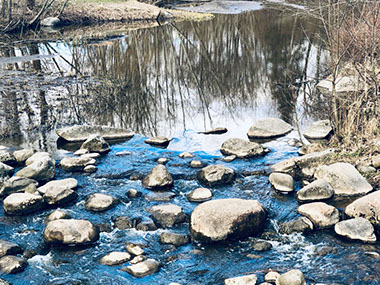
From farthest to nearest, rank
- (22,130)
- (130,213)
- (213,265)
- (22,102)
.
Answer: (22,102)
(22,130)
(130,213)
(213,265)

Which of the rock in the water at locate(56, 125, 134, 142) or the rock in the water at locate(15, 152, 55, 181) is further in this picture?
the rock in the water at locate(56, 125, 134, 142)

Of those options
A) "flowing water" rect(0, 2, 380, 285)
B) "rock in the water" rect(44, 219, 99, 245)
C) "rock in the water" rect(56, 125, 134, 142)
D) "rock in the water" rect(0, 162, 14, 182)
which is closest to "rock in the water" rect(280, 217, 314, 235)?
"flowing water" rect(0, 2, 380, 285)

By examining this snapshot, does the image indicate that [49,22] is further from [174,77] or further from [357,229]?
[357,229]

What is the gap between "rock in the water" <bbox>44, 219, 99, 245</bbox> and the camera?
515 centimetres

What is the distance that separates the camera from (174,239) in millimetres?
5207

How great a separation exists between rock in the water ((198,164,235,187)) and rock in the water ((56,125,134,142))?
2367mm

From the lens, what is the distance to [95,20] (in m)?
23.8

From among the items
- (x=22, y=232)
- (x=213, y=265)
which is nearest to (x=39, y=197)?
(x=22, y=232)

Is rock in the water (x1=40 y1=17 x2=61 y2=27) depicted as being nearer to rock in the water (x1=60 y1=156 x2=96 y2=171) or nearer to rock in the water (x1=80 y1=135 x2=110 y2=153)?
rock in the water (x1=80 y1=135 x2=110 y2=153)

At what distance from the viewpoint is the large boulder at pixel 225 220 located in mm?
5180

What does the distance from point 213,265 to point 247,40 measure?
14.1 metres

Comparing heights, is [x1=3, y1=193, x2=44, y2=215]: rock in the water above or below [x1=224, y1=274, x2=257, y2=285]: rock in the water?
above

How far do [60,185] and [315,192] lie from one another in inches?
140

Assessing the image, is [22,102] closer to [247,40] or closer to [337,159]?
[337,159]
